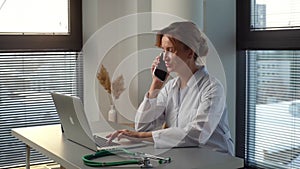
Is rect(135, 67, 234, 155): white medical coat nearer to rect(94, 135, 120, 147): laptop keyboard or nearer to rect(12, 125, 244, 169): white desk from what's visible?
rect(12, 125, 244, 169): white desk

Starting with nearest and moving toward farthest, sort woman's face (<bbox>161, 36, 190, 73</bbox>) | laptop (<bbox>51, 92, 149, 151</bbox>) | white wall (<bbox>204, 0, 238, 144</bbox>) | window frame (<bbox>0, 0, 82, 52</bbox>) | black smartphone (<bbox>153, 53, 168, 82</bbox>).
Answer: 1. laptop (<bbox>51, 92, 149, 151</bbox>)
2. woman's face (<bbox>161, 36, 190, 73</bbox>)
3. black smartphone (<bbox>153, 53, 168, 82</bbox>)
4. white wall (<bbox>204, 0, 238, 144</bbox>)
5. window frame (<bbox>0, 0, 82, 52</bbox>)

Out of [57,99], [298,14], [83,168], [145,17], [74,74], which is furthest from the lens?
[74,74]

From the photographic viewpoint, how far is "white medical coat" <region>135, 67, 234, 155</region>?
1.90 meters

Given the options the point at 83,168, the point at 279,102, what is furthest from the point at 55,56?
the point at 83,168

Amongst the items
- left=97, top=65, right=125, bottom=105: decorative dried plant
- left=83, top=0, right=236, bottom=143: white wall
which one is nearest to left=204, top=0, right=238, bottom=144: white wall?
left=83, top=0, right=236, bottom=143: white wall

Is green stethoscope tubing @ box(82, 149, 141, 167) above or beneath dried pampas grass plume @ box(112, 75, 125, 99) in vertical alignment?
beneath

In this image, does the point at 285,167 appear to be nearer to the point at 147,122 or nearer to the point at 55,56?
the point at 147,122

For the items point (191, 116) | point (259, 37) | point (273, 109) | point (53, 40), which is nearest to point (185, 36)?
point (191, 116)

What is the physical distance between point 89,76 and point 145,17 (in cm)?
71

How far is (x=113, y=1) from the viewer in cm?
353

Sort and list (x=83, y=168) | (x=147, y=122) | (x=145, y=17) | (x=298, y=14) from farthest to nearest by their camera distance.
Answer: (x=145, y=17), (x=298, y=14), (x=147, y=122), (x=83, y=168)

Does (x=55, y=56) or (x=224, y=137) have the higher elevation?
(x=55, y=56)

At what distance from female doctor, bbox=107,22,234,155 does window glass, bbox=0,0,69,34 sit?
1505mm

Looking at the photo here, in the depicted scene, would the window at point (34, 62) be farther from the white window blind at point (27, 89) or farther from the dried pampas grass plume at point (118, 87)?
the dried pampas grass plume at point (118, 87)
